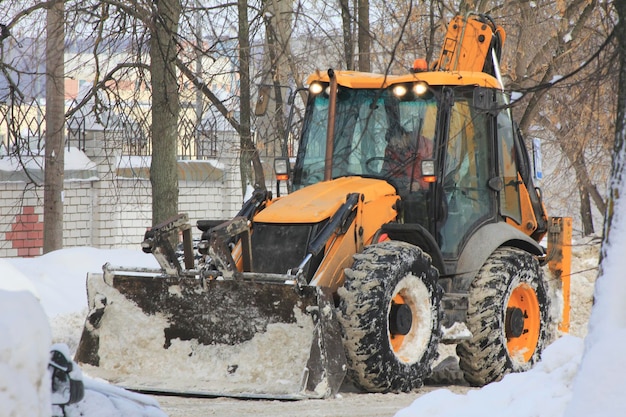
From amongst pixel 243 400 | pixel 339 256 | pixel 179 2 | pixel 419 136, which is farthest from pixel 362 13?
pixel 243 400

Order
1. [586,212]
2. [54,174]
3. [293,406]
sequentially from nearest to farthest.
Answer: [293,406]
[54,174]
[586,212]

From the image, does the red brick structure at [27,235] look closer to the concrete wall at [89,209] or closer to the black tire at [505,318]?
the concrete wall at [89,209]

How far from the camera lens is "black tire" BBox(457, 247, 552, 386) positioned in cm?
764

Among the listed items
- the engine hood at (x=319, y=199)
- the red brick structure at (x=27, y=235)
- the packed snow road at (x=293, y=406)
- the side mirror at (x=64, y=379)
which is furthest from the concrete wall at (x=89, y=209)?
the side mirror at (x=64, y=379)

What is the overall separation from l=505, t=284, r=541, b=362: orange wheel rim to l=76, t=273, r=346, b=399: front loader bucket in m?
2.24

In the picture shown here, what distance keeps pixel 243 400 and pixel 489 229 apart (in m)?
2.75

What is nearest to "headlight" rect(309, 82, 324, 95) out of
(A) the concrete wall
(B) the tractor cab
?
(B) the tractor cab

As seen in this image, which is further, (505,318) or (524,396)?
(505,318)

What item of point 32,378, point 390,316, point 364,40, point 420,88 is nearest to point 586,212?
point 364,40

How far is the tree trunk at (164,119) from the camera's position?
1179 centimetres

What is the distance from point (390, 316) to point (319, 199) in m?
1.08

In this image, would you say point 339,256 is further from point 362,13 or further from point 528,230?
point 362,13

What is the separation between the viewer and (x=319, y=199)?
293 inches

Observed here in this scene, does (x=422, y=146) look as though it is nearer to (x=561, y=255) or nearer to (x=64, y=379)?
(x=561, y=255)
